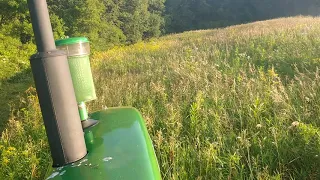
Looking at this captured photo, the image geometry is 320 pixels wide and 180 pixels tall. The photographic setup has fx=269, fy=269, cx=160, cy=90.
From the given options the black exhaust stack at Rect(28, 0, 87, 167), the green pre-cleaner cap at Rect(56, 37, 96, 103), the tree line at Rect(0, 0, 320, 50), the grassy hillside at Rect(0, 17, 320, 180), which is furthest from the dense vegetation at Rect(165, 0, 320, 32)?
the black exhaust stack at Rect(28, 0, 87, 167)

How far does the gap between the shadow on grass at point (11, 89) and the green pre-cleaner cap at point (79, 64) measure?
422 cm

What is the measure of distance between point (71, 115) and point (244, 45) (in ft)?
21.9

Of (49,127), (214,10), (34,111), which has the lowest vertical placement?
(34,111)

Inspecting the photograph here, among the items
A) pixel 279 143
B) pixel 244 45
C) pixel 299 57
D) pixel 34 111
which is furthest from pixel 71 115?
pixel 244 45

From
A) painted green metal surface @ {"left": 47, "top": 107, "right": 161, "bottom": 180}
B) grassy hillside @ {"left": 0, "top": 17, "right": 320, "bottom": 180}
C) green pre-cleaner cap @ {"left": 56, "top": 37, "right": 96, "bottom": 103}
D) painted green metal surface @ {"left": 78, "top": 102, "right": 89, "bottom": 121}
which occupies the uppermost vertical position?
green pre-cleaner cap @ {"left": 56, "top": 37, "right": 96, "bottom": 103}

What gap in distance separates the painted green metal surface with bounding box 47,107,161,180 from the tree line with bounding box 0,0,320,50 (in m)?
14.0

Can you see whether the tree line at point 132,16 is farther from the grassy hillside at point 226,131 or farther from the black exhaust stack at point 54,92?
the black exhaust stack at point 54,92

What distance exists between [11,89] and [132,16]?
3230 cm

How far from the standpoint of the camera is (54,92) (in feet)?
4.04

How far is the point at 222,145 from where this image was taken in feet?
8.27

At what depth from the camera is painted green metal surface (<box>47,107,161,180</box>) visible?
45.8 inches

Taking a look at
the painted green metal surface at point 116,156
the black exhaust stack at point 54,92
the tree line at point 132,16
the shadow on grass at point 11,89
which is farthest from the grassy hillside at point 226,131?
the tree line at point 132,16

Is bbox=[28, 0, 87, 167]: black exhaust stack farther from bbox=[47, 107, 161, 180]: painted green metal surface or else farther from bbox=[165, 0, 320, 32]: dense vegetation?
bbox=[165, 0, 320, 32]: dense vegetation

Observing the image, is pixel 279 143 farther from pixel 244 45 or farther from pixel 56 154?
pixel 244 45
